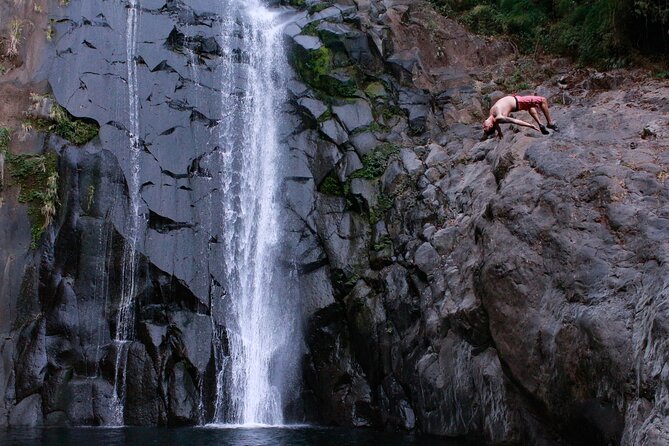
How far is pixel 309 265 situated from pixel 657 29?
10.2m

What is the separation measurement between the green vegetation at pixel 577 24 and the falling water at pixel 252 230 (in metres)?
7.05

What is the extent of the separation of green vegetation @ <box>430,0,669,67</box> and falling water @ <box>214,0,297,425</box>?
705cm

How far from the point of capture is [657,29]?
15234 millimetres

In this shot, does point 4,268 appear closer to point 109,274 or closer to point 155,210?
point 109,274

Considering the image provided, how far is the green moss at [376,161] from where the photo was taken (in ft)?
52.3

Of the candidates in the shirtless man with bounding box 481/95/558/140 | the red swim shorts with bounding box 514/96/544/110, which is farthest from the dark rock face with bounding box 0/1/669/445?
the red swim shorts with bounding box 514/96/544/110

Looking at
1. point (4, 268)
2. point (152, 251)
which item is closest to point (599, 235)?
point (152, 251)

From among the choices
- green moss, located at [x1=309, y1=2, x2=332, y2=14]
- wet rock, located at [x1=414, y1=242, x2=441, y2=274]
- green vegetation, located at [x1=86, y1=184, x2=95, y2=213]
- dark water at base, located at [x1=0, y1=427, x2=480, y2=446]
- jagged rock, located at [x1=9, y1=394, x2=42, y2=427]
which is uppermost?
green moss, located at [x1=309, y1=2, x2=332, y2=14]

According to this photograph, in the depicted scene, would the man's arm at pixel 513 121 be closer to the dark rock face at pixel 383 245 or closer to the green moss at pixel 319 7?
the dark rock face at pixel 383 245

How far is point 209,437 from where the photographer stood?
11.5m

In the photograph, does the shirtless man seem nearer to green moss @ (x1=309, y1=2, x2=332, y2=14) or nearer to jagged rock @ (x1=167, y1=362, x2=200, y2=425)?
jagged rock @ (x1=167, y1=362, x2=200, y2=425)

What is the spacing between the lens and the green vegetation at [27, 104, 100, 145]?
1552cm

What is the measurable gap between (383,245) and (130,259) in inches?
230

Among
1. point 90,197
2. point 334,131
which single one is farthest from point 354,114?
point 90,197
